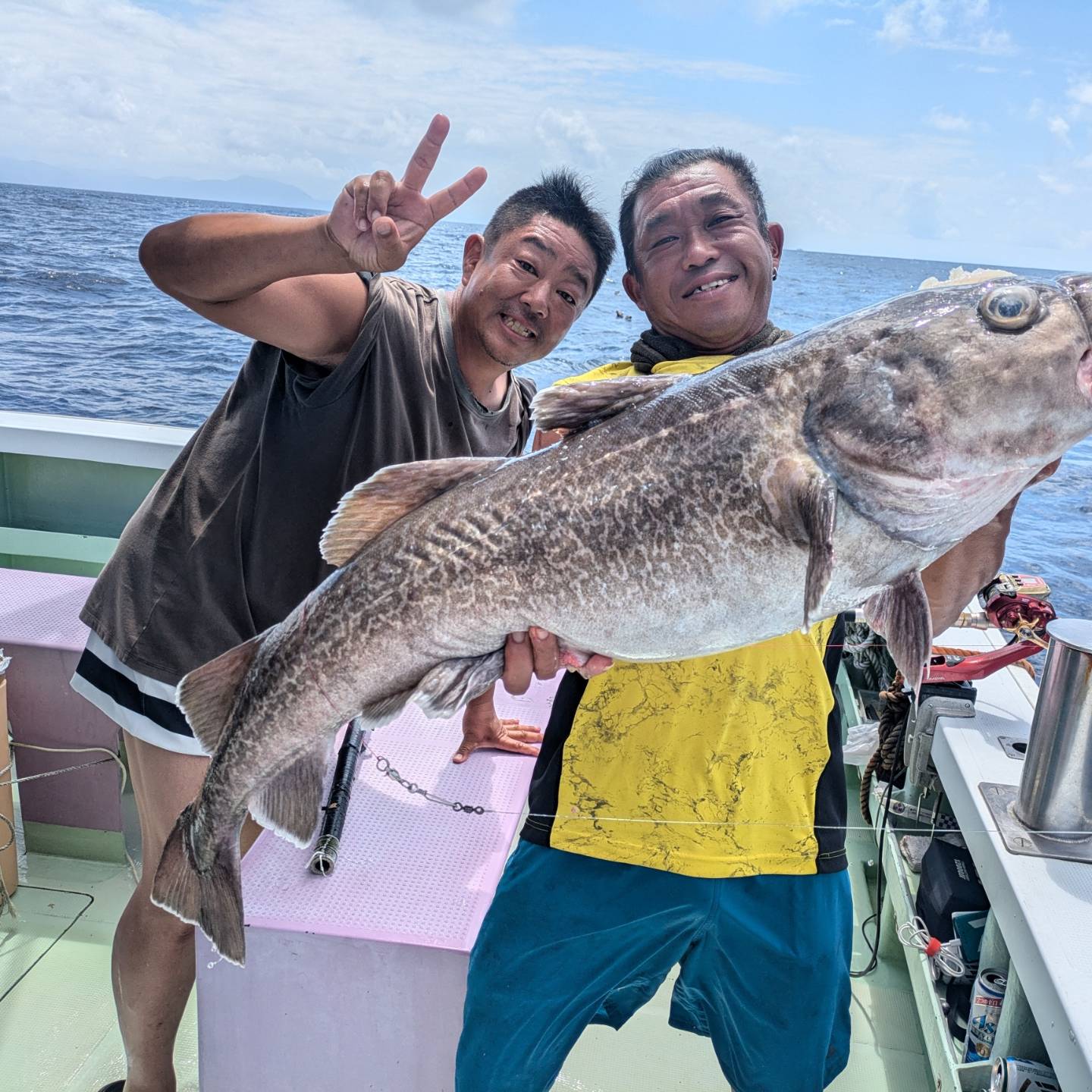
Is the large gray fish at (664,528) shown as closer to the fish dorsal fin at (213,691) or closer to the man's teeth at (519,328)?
the fish dorsal fin at (213,691)

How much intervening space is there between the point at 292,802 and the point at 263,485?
1.00m

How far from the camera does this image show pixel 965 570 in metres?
1.95

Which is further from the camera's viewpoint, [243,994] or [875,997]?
[875,997]

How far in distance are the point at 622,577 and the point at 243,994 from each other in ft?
5.48

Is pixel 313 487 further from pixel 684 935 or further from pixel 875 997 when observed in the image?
pixel 875 997

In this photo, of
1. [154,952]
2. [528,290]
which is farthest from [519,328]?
[154,952]

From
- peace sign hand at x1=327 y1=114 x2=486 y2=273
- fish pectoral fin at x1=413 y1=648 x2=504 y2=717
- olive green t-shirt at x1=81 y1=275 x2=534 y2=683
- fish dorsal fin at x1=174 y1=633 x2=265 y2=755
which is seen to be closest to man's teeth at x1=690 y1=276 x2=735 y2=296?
peace sign hand at x1=327 y1=114 x2=486 y2=273

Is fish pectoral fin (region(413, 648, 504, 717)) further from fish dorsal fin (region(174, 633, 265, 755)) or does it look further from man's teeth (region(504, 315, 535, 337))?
man's teeth (region(504, 315, 535, 337))

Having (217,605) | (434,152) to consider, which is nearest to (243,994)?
(217,605)

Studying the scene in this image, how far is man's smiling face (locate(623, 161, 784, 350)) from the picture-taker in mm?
2156

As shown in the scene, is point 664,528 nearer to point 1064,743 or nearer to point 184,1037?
point 1064,743

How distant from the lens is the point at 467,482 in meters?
1.83

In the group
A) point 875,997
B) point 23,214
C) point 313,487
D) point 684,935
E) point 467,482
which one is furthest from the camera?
point 23,214

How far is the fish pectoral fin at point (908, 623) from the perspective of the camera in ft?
5.27
